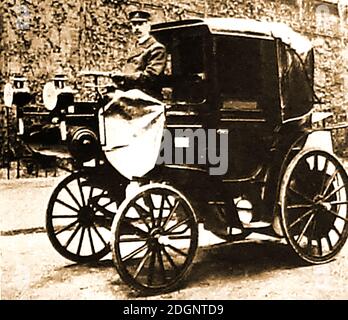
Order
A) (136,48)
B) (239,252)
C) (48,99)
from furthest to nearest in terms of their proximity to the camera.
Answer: (239,252), (136,48), (48,99)

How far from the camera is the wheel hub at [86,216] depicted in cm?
303

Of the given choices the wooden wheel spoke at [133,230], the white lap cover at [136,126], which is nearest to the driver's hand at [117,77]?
the white lap cover at [136,126]

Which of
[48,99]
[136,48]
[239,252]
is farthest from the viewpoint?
[239,252]

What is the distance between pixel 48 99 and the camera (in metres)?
2.71

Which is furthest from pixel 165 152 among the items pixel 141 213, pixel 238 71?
pixel 238 71

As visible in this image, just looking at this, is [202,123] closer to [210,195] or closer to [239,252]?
[210,195]

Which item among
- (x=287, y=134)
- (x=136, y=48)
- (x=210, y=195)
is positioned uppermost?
(x=136, y=48)

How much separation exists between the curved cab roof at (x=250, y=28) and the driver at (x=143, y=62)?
7 cm

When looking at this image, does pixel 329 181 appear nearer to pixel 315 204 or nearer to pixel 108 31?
pixel 315 204

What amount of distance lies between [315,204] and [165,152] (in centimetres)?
85

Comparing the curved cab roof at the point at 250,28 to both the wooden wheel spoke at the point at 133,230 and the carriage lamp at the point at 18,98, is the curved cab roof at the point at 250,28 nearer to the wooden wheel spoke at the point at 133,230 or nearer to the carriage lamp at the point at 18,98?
the carriage lamp at the point at 18,98

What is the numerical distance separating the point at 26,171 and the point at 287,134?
132cm
